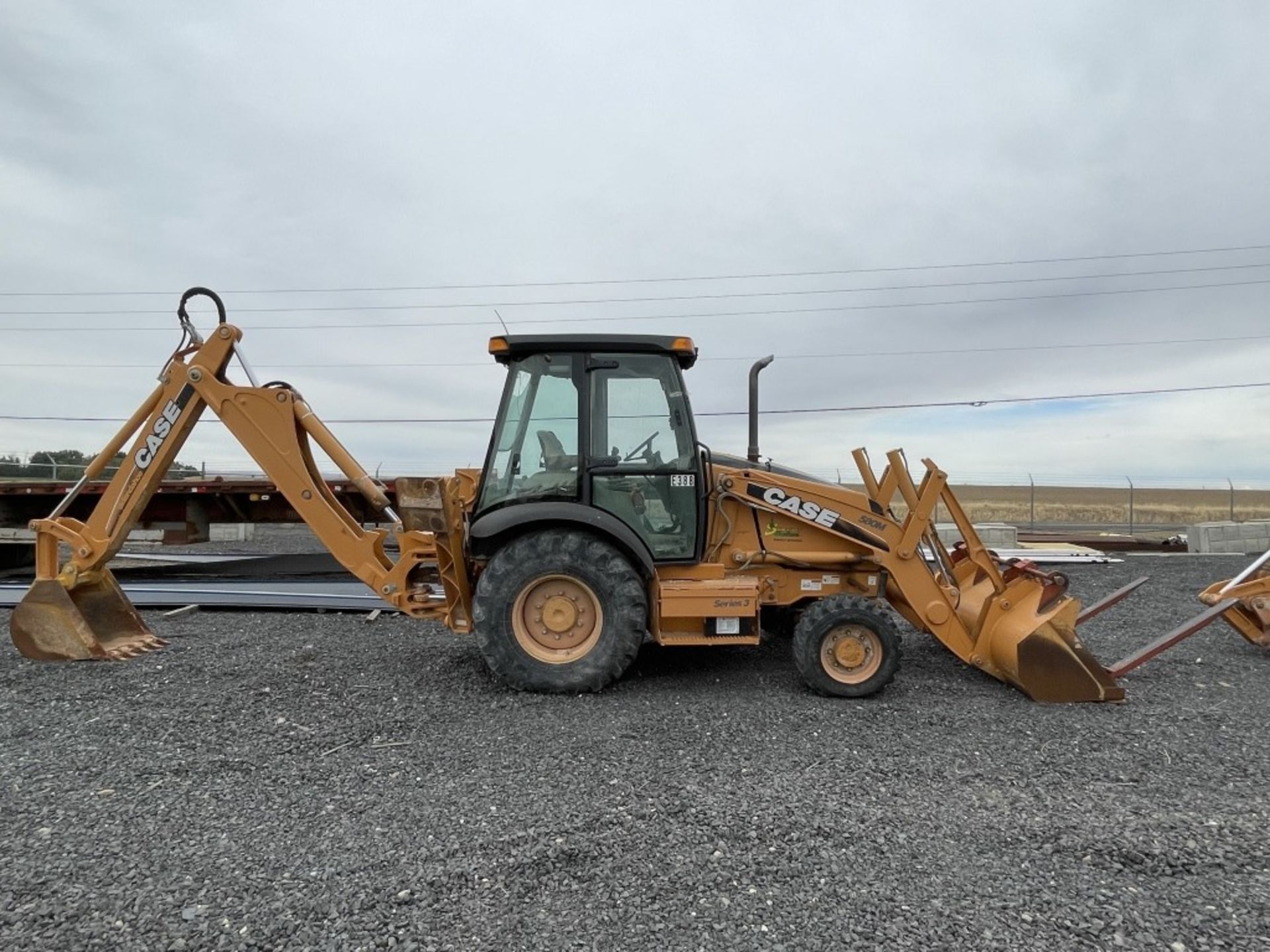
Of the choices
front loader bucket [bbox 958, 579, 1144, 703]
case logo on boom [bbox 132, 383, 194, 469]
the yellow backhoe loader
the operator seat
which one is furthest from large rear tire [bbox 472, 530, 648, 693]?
case logo on boom [bbox 132, 383, 194, 469]

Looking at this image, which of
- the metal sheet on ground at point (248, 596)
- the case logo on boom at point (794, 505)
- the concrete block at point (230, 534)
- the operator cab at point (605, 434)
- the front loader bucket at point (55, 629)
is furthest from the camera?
the concrete block at point (230, 534)

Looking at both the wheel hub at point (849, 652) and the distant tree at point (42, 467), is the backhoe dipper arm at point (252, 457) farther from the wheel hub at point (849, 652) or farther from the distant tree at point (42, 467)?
the distant tree at point (42, 467)

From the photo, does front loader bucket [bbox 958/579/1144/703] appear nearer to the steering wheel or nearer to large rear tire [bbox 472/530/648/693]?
large rear tire [bbox 472/530/648/693]

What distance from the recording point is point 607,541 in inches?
205

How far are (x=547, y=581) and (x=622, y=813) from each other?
2.05 m

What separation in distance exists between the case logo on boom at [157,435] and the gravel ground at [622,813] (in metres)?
1.50

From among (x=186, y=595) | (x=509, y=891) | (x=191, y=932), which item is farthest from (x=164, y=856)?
(x=186, y=595)

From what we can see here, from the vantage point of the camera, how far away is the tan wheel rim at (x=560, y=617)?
17.0 feet

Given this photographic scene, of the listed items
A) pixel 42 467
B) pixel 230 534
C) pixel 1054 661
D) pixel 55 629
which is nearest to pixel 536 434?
pixel 1054 661

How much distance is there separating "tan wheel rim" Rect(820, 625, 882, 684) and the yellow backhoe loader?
1cm

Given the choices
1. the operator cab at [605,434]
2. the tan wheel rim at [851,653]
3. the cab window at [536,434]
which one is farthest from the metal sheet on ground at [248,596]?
the tan wheel rim at [851,653]

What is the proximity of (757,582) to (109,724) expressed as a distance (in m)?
3.86

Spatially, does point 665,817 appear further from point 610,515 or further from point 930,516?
point 930,516

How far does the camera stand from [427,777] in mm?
3736
